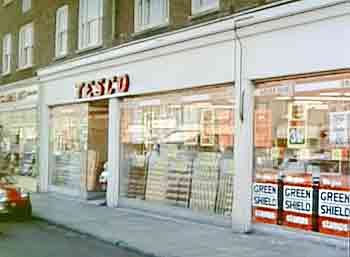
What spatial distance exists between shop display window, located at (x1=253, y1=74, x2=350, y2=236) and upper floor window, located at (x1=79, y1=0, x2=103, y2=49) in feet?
25.4

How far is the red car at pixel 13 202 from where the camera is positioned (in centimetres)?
1417

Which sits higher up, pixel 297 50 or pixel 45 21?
pixel 45 21

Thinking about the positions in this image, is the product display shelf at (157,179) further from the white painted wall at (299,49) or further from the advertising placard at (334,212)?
the advertising placard at (334,212)

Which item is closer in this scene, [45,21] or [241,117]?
[241,117]

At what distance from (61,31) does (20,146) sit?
17.7 feet

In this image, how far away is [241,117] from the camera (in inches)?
492

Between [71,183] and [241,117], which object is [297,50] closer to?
[241,117]

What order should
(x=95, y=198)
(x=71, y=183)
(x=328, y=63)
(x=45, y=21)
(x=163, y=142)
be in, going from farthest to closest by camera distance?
(x=45, y=21), (x=71, y=183), (x=95, y=198), (x=163, y=142), (x=328, y=63)

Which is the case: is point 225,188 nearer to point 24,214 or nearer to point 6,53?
point 24,214

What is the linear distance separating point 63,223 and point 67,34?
8.68 metres

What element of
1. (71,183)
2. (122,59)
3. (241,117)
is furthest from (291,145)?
(71,183)

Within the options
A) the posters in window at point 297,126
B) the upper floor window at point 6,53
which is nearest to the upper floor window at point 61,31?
the upper floor window at point 6,53

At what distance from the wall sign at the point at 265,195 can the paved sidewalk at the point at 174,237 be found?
22.2 inches

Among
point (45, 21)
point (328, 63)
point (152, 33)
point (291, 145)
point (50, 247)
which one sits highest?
point (45, 21)
